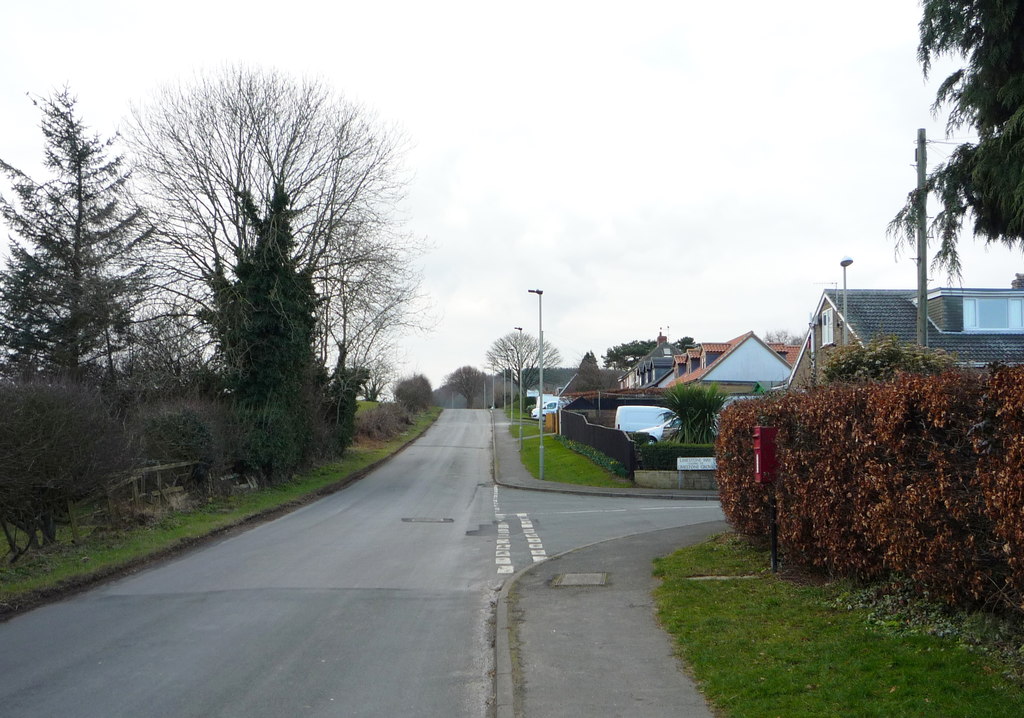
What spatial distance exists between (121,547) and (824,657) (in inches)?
476

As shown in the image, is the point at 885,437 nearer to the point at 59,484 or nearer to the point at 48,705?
the point at 48,705

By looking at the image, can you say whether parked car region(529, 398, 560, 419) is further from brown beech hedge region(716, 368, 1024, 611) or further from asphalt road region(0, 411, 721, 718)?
Result: brown beech hedge region(716, 368, 1024, 611)

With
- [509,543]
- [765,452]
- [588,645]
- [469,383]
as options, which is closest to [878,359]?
[765,452]

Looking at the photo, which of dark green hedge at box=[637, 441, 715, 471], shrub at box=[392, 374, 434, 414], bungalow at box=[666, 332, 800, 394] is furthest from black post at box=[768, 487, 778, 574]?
shrub at box=[392, 374, 434, 414]

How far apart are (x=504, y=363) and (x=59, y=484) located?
335 ft

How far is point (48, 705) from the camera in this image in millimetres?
6480

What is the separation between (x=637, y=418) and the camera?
44.7 metres

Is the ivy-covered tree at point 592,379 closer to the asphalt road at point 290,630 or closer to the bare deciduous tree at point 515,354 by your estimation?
the bare deciduous tree at point 515,354

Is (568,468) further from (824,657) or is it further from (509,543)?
(824,657)

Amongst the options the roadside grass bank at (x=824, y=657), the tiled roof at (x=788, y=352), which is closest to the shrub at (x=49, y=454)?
the roadside grass bank at (x=824, y=657)

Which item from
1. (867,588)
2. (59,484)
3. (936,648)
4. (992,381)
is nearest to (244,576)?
(59,484)

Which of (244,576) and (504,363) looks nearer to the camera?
(244,576)

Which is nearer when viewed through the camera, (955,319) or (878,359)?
(878,359)

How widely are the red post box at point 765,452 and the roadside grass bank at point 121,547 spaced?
8.87m
